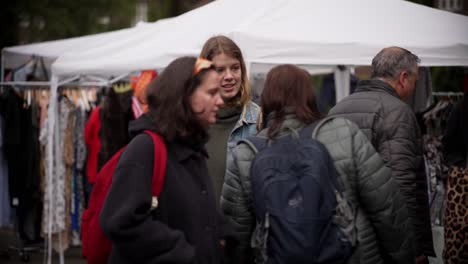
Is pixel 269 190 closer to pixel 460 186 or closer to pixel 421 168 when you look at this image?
pixel 421 168

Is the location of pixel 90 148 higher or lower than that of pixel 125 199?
lower

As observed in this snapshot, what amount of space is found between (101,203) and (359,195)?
137 centimetres

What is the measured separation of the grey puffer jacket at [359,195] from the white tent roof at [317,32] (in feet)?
7.91

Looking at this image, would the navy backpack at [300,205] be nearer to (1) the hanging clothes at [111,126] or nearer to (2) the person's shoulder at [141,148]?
(2) the person's shoulder at [141,148]

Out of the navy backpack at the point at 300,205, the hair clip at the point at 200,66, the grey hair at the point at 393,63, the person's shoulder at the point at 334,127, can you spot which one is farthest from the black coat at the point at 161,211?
the grey hair at the point at 393,63

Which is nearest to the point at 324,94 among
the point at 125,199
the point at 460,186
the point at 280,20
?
the point at 280,20

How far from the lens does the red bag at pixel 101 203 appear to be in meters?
3.46

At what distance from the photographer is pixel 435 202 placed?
9.13 metres

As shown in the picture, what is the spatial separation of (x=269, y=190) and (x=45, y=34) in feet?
99.0

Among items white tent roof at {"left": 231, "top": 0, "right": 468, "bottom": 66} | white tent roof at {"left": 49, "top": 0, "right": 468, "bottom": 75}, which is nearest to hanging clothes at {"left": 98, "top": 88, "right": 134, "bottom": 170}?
white tent roof at {"left": 49, "top": 0, "right": 468, "bottom": 75}

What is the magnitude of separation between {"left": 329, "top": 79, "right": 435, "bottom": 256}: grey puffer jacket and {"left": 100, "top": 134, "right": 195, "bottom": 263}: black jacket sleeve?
6.57 feet

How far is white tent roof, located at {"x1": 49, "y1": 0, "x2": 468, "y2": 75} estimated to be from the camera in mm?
6754

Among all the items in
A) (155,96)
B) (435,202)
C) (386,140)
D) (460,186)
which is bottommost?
(435,202)

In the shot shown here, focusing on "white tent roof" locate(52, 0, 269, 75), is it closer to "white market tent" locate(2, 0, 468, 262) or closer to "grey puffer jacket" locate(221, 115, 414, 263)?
"white market tent" locate(2, 0, 468, 262)
